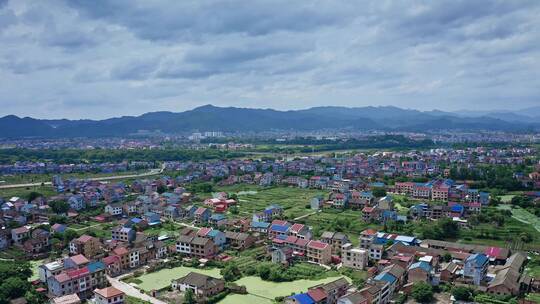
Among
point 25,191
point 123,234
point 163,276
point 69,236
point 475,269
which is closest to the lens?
point 475,269

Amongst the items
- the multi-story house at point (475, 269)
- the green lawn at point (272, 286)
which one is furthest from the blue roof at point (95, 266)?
the multi-story house at point (475, 269)

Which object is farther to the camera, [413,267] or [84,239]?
[84,239]

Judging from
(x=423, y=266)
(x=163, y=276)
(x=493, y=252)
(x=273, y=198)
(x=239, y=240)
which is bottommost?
(x=163, y=276)

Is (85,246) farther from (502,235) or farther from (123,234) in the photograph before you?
(502,235)

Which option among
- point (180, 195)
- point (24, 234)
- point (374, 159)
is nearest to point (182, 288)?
point (24, 234)

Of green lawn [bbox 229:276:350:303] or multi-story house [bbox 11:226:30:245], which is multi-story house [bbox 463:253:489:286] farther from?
multi-story house [bbox 11:226:30:245]

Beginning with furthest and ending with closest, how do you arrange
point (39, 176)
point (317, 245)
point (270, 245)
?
point (39, 176)
point (270, 245)
point (317, 245)

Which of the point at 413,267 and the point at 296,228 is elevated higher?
the point at 296,228

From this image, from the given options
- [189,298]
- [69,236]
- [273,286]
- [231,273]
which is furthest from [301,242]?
[69,236]
